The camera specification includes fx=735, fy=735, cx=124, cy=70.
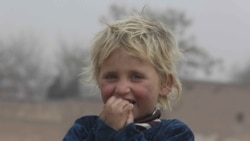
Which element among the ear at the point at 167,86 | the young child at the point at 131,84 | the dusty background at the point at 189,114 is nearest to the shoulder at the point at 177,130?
the young child at the point at 131,84

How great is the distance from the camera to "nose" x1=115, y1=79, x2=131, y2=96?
189cm

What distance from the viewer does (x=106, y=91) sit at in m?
1.93

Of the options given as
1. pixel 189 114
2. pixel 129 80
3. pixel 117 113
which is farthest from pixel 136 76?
pixel 189 114

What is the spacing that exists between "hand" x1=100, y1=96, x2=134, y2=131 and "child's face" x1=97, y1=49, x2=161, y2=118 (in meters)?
0.03

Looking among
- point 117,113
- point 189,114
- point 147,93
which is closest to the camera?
point 117,113

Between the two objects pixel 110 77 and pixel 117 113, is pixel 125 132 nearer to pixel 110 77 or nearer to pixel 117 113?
pixel 117 113

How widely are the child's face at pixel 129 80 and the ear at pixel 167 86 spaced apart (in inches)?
2.8

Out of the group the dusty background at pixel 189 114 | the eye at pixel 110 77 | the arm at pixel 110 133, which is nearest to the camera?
the arm at pixel 110 133

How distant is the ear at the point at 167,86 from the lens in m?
2.03

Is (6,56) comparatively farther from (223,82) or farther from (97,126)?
(97,126)

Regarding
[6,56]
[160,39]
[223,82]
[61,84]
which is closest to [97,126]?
[160,39]

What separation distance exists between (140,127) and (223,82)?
112 ft

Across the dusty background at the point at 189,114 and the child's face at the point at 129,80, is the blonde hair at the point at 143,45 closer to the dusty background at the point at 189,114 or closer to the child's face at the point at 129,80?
the child's face at the point at 129,80

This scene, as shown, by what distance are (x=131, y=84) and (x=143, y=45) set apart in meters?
0.11
